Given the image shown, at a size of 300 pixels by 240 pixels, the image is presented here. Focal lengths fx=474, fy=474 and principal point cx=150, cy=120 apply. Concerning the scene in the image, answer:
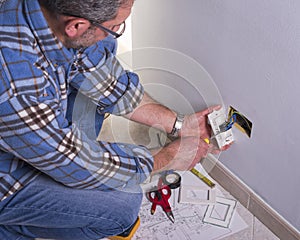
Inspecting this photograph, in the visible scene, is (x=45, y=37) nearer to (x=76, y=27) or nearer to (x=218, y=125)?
(x=76, y=27)

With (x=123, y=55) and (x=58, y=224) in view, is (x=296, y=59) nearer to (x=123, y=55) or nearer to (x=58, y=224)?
(x=58, y=224)

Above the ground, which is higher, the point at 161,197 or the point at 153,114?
the point at 153,114

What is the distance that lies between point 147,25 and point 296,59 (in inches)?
27.9

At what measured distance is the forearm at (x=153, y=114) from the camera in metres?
1.46

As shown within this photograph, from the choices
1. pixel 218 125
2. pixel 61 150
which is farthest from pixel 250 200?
pixel 61 150

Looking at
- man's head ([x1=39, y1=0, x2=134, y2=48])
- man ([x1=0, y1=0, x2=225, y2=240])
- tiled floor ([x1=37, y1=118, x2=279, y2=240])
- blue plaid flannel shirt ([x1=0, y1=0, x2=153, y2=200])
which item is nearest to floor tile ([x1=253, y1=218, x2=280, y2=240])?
tiled floor ([x1=37, y1=118, x2=279, y2=240])

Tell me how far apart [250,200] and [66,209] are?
23.6 inches

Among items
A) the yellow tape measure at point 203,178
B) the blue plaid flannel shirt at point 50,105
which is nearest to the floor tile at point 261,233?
the yellow tape measure at point 203,178

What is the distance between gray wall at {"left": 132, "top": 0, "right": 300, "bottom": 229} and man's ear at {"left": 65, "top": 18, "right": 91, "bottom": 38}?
439 mm

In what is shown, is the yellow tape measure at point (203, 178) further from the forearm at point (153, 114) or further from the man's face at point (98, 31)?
the man's face at point (98, 31)

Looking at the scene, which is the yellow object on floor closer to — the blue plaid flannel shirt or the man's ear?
the blue plaid flannel shirt

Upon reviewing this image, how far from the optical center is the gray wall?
1.13m

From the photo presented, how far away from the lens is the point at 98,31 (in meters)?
1.00

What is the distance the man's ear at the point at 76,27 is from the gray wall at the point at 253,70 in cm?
44
